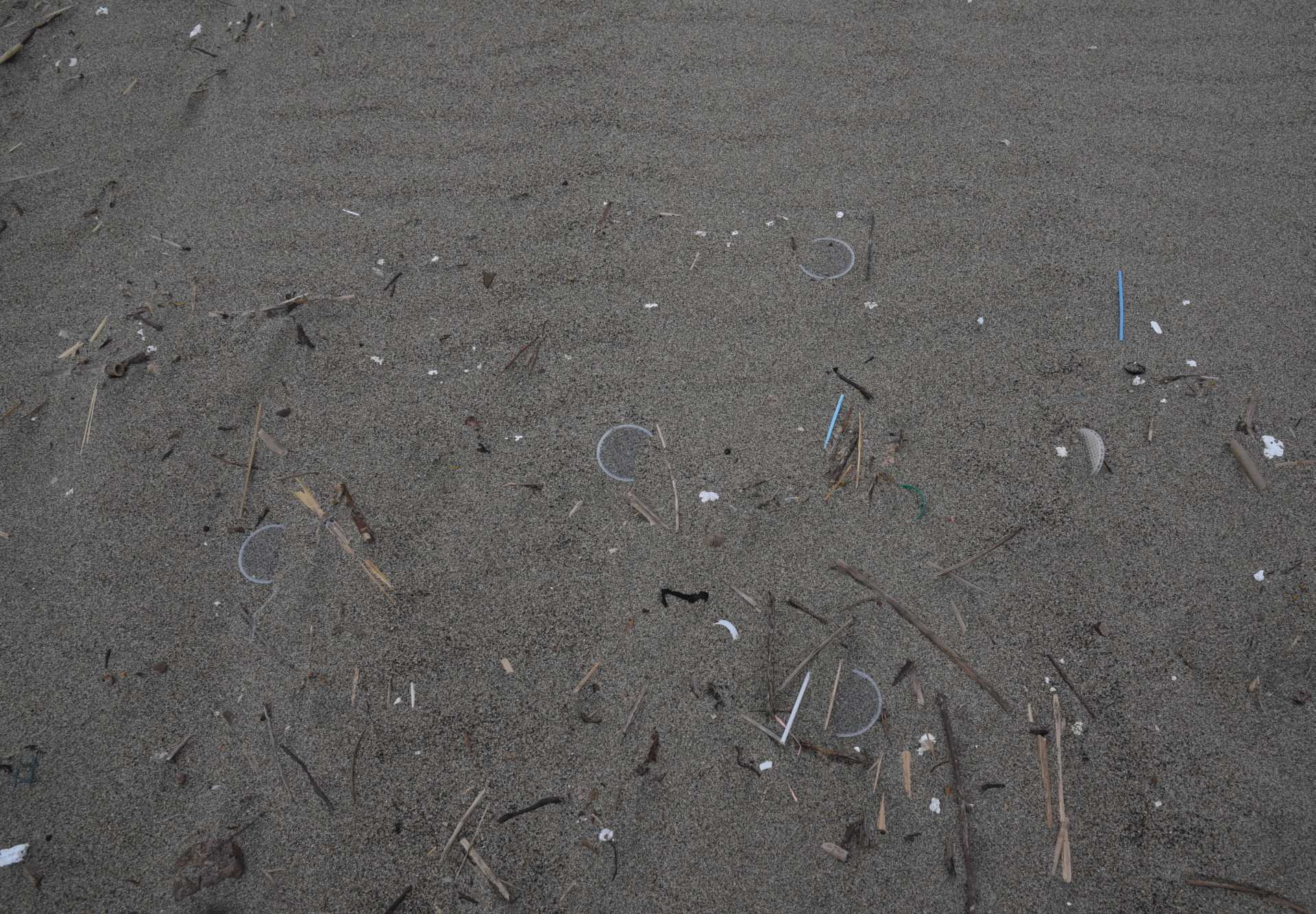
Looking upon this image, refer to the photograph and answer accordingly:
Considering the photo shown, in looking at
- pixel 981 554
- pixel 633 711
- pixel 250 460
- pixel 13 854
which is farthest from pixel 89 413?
pixel 981 554

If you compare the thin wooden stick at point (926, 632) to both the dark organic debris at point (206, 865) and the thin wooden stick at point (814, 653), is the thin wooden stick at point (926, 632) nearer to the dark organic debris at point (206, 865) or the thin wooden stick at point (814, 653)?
the thin wooden stick at point (814, 653)

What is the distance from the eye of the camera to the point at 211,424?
1.88 metres

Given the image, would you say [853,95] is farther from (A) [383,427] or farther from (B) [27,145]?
(B) [27,145]

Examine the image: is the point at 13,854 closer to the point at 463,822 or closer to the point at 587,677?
the point at 463,822

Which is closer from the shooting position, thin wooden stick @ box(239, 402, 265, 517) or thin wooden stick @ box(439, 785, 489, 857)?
thin wooden stick @ box(439, 785, 489, 857)

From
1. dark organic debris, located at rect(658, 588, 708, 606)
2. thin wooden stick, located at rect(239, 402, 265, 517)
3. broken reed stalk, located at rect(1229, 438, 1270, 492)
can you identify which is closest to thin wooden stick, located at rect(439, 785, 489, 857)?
dark organic debris, located at rect(658, 588, 708, 606)

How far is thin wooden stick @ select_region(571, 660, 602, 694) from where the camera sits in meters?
1.49

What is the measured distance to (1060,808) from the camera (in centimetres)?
135

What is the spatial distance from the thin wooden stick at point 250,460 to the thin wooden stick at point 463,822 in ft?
2.82

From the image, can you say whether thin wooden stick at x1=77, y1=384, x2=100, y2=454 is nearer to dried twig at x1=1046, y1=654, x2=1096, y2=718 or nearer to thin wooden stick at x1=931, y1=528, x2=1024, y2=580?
thin wooden stick at x1=931, y1=528, x2=1024, y2=580

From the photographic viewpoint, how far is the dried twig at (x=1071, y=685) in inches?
57.0

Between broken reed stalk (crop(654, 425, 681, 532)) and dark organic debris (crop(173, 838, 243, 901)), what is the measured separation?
1.01 m

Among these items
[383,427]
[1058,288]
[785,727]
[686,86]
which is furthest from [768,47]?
[785,727]

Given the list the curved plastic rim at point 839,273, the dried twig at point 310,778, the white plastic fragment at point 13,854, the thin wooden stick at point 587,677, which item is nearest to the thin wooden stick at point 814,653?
the thin wooden stick at point 587,677
